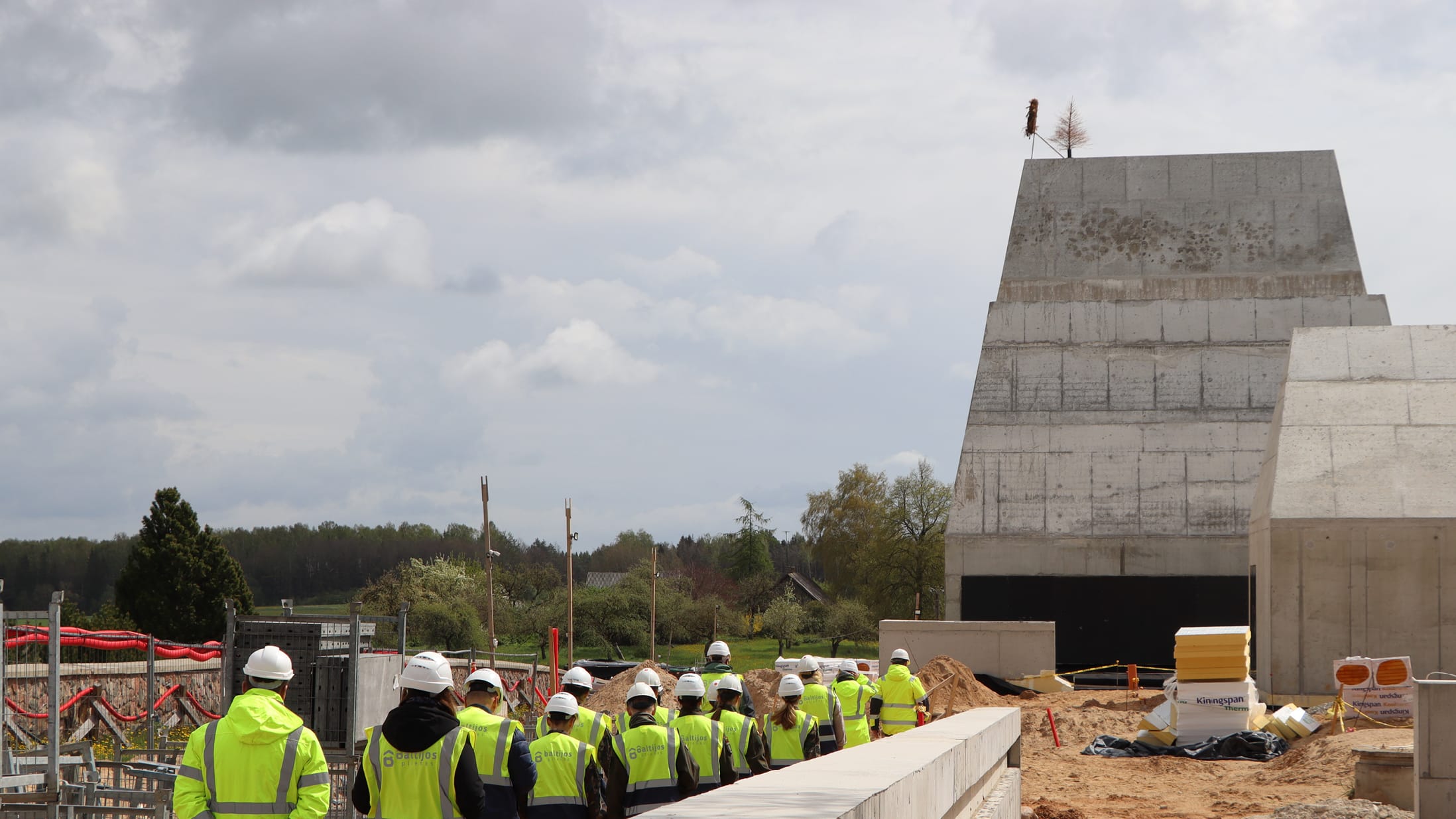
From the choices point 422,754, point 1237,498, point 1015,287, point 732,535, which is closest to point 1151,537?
point 1237,498

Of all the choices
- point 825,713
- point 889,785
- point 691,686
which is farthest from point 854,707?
point 889,785

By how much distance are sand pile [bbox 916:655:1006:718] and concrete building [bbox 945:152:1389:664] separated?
9.02m

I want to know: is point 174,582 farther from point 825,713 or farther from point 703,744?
point 703,744

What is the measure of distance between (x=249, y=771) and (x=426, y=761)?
→ 73 cm

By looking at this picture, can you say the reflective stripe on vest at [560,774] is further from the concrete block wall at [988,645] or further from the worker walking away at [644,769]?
the concrete block wall at [988,645]

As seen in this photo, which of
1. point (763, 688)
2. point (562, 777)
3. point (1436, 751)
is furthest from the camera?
point (763, 688)

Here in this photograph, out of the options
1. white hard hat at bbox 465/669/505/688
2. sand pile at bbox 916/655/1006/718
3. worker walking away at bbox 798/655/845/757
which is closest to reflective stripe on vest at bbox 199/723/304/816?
white hard hat at bbox 465/669/505/688

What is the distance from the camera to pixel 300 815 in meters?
5.91

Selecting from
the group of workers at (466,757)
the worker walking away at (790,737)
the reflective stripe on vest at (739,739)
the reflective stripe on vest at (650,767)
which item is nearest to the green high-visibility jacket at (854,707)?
the worker walking away at (790,737)

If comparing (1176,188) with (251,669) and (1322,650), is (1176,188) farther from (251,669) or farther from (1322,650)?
(251,669)

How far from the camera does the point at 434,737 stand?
597cm

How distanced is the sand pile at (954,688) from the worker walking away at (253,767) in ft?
69.8

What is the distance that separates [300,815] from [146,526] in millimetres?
38029

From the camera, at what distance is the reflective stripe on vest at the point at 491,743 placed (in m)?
6.64
